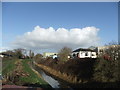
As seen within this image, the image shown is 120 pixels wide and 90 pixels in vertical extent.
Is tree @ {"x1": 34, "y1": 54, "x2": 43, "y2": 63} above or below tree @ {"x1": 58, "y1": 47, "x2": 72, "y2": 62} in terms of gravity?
below

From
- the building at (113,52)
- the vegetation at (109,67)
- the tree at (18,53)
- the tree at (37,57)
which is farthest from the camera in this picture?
the tree at (37,57)

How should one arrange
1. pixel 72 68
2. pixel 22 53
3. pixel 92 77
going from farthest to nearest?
pixel 22 53 → pixel 72 68 → pixel 92 77

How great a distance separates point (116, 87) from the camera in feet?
36.1

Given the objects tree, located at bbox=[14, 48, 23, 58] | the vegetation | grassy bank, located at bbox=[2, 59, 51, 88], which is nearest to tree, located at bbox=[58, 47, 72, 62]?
grassy bank, located at bbox=[2, 59, 51, 88]

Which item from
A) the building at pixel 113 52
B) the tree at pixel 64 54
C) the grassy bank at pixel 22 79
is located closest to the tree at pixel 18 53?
the tree at pixel 64 54

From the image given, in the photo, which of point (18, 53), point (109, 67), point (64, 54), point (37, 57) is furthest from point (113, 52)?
point (37, 57)

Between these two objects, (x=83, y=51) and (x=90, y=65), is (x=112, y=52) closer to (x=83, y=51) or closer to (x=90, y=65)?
(x=90, y=65)

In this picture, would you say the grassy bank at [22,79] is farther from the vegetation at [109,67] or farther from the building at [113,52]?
the building at [113,52]

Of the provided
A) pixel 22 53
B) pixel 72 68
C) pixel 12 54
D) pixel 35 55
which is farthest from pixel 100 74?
pixel 35 55

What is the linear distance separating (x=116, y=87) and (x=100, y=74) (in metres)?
1.59

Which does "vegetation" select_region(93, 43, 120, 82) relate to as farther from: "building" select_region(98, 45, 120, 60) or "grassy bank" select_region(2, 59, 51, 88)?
"grassy bank" select_region(2, 59, 51, 88)

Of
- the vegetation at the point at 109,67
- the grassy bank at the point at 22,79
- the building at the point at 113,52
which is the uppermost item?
the building at the point at 113,52

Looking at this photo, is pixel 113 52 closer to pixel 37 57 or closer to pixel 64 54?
pixel 64 54

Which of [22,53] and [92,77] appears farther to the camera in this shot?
[22,53]
